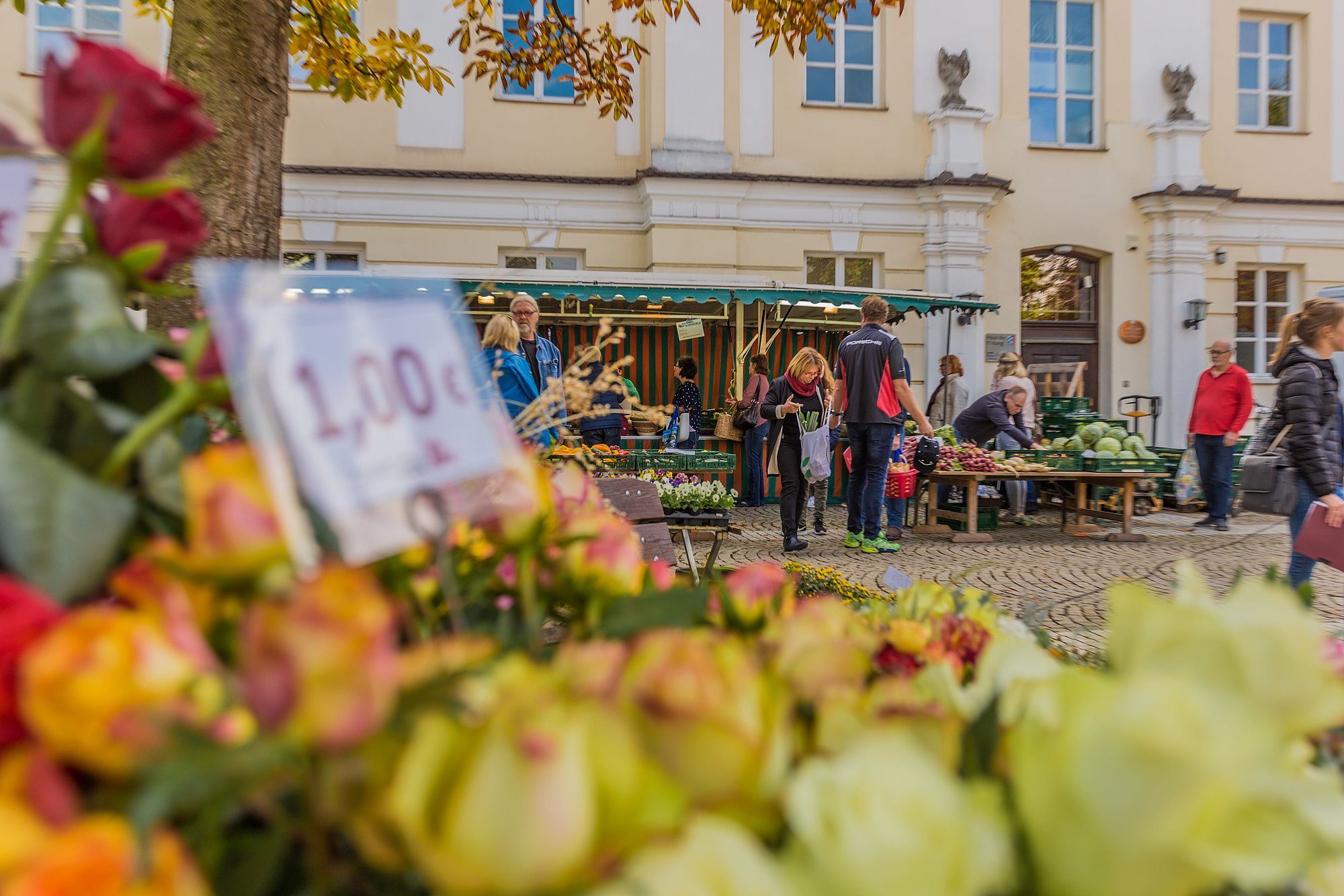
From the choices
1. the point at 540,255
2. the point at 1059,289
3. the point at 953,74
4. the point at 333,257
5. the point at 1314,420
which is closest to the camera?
the point at 1314,420

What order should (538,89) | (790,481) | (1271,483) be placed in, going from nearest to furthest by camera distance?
(1271,483) < (790,481) < (538,89)

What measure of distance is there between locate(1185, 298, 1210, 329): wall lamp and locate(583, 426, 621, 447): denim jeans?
28.0ft

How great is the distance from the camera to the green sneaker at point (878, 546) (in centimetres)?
641

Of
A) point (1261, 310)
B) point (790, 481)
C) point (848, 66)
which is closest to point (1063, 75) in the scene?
point (848, 66)

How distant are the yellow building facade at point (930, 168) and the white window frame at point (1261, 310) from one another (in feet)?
0.14

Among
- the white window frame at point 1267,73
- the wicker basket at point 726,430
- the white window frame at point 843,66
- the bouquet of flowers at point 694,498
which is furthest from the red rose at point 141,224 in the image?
the white window frame at point 1267,73

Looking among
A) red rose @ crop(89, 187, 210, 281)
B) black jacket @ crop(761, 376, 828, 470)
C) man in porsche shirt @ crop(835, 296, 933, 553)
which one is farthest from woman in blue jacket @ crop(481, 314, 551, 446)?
red rose @ crop(89, 187, 210, 281)

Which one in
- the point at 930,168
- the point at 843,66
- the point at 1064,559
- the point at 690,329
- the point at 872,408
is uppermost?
A: the point at 843,66

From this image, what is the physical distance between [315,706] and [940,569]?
5.80 metres

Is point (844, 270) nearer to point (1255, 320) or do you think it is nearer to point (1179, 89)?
point (1179, 89)

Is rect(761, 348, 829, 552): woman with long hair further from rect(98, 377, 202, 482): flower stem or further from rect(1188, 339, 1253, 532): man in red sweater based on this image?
rect(98, 377, 202, 482): flower stem

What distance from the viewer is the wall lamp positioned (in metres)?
11.4

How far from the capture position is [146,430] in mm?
490

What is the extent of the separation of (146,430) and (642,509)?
242cm
